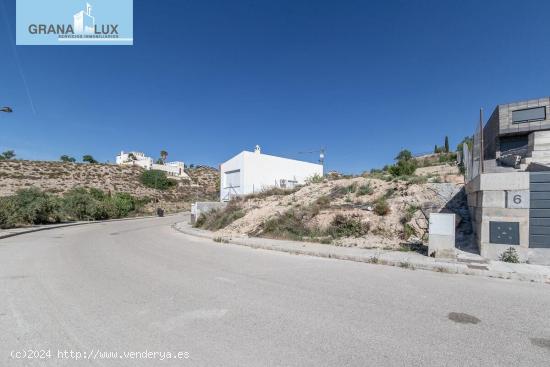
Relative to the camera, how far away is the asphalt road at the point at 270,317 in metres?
3.24

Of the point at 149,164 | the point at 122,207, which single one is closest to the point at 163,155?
the point at 149,164

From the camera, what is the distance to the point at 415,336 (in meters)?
3.69

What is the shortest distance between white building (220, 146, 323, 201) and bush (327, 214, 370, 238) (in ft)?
52.4

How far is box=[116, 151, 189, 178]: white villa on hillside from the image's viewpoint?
90.6 m

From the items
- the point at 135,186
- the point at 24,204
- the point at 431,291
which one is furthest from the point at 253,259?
the point at 135,186

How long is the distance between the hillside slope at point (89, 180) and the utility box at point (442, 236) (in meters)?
51.9

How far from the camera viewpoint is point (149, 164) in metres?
95.1

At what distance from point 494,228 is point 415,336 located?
21.8ft

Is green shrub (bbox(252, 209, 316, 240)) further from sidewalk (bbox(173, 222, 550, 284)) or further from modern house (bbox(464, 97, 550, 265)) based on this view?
modern house (bbox(464, 97, 550, 265))

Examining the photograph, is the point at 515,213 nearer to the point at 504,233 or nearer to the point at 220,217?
the point at 504,233

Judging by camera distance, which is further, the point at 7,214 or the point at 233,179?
the point at 233,179

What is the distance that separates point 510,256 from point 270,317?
7.83 meters

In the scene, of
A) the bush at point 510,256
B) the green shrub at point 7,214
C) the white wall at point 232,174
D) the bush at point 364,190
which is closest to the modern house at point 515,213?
the bush at point 510,256

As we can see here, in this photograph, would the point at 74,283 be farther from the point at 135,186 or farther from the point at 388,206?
the point at 135,186
